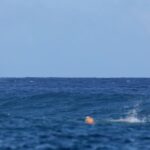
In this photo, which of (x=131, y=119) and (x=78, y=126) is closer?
(x=78, y=126)

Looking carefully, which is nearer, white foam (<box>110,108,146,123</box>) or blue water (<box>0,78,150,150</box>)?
blue water (<box>0,78,150,150</box>)

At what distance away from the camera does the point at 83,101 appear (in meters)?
54.2

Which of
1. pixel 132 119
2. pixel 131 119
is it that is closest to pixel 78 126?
pixel 131 119

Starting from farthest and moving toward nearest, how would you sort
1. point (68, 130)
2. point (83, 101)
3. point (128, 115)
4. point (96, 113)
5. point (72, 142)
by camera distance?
point (83, 101)
point (96, 113)
point (128, 115)
point (68, 130)
point (72, 142)

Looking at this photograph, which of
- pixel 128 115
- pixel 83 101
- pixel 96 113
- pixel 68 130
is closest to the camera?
pixel 68 130

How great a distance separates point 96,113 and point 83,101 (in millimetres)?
10078

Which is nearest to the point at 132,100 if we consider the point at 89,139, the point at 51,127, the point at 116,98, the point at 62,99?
the point at 116,98

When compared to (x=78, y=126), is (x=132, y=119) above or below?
above

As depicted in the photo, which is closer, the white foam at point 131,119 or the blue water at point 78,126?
the blue water at point 78,126

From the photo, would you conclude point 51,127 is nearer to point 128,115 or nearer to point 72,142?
point 72,142

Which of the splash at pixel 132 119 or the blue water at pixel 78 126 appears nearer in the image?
the blue water at pixel 78 126

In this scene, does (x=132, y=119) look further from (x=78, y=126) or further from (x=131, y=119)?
(x=78, y=126)

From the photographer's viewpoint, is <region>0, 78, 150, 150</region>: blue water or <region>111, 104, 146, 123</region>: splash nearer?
<region>0, 78, 150, 150</region>: blue water

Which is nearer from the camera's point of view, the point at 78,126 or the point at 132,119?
the point at 78,126
